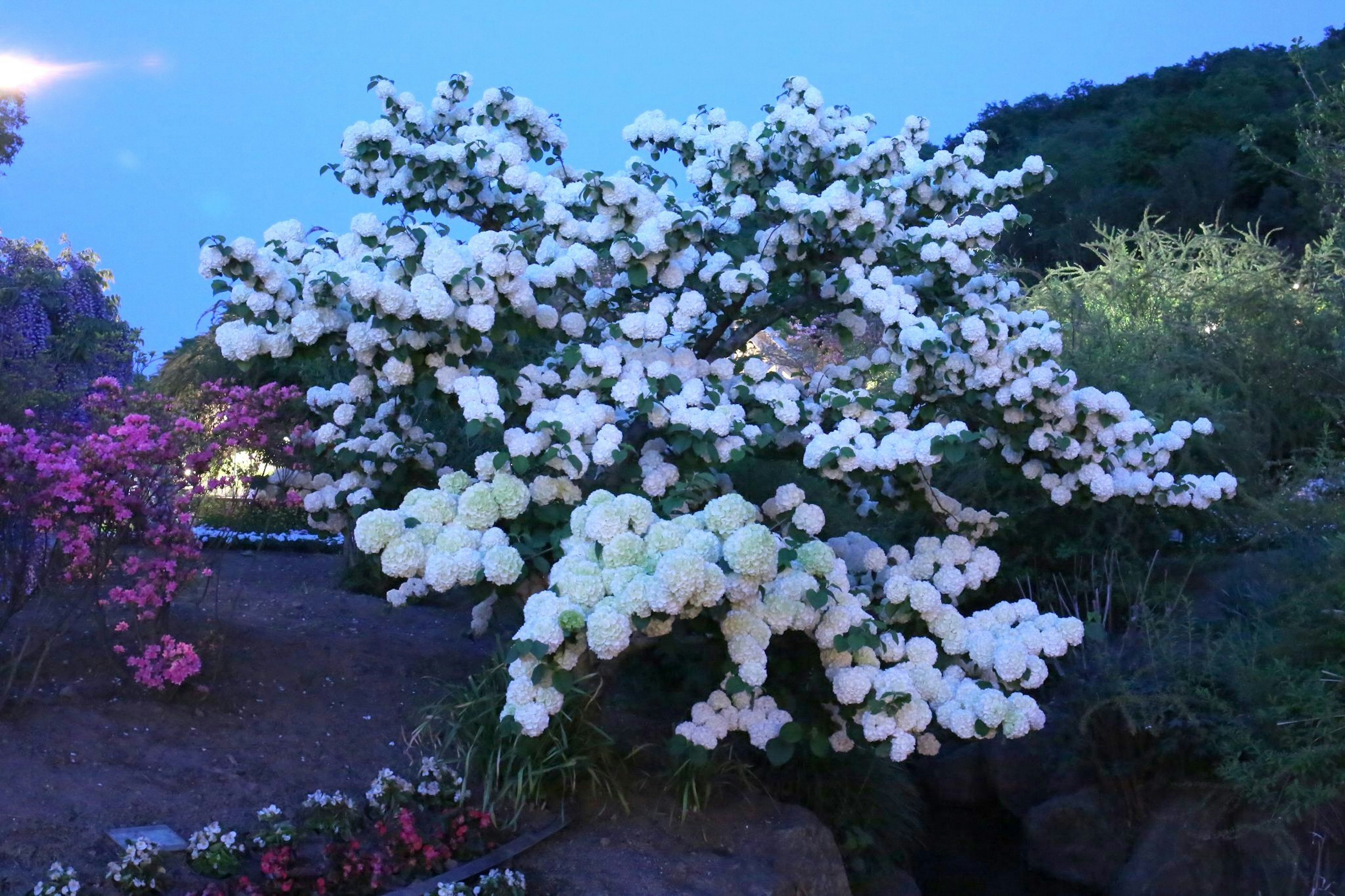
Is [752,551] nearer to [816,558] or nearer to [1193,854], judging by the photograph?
[816,558]

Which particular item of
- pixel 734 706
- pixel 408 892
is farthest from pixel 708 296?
pixel 408 892

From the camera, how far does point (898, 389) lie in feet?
15.0

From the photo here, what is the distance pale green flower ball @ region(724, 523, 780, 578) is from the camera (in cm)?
329

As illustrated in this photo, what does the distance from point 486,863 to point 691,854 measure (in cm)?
66

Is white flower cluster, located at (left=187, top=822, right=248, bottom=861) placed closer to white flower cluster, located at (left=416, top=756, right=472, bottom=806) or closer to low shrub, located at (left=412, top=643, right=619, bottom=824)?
white flower cluster, located at (left=416, top=756, right=472, bottom=806)

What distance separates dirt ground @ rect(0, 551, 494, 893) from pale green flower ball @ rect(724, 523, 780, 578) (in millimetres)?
1689

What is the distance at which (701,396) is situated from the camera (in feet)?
13.3

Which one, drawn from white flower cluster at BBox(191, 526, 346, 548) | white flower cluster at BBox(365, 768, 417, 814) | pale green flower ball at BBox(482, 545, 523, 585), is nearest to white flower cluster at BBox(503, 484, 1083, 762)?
pale green flower ball at BBox(482, 545, 523, 585)

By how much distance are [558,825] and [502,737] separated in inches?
13.1

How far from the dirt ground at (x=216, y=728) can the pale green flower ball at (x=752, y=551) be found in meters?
1.69

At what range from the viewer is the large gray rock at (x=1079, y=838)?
4.91 metres

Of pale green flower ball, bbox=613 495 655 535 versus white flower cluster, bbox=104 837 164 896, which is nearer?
white flower cluster, bbox=104 837 164 896

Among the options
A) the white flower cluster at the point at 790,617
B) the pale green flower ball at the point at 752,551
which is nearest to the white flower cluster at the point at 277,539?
the white flower cluster at the point at 790,617

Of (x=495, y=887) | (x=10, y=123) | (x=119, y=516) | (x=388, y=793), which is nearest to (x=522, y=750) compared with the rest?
(x=388, y=793)
